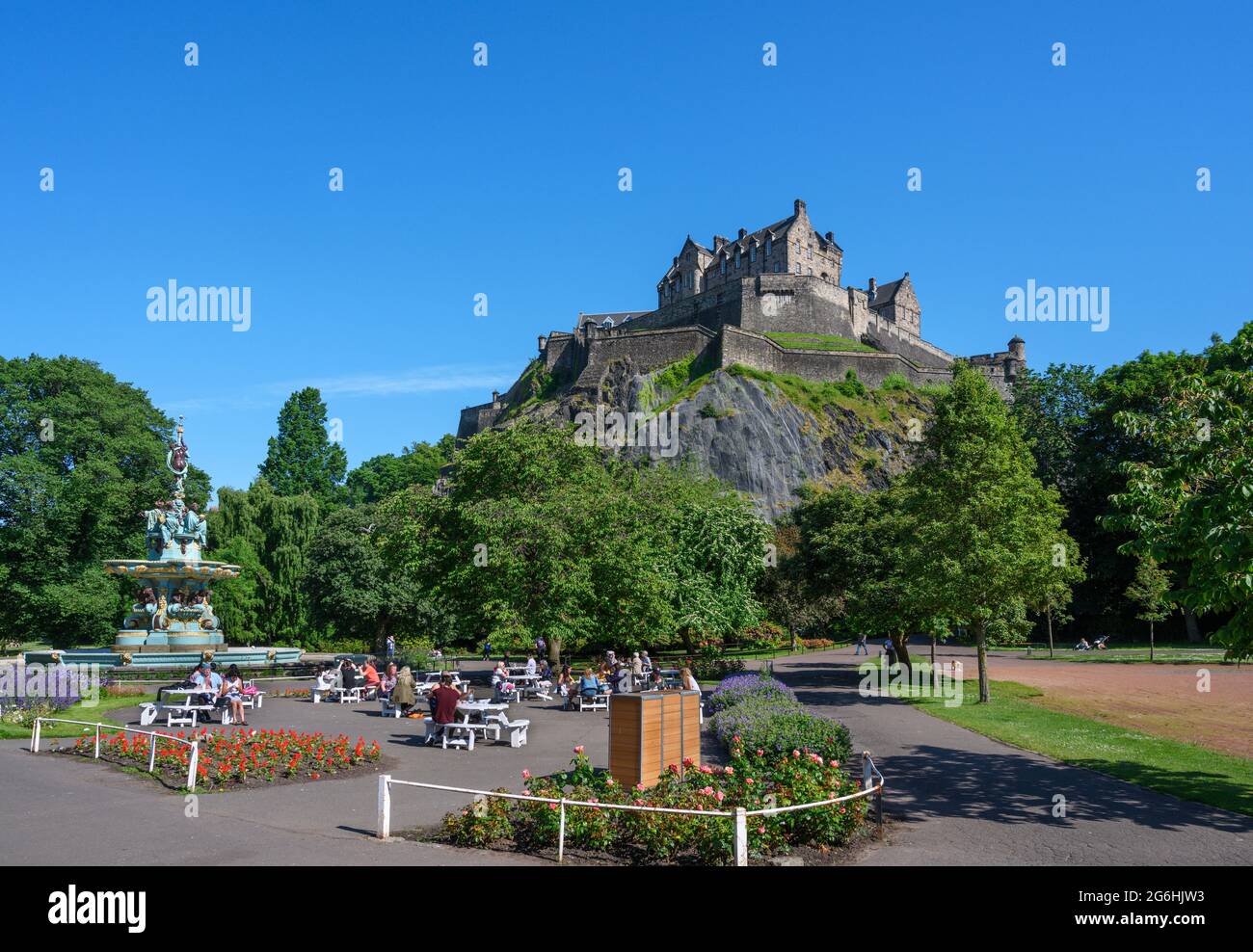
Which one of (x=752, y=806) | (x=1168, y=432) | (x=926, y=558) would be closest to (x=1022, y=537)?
(x=926, y=558)

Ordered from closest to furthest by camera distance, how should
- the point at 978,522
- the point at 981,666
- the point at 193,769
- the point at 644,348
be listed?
the point at 193,769 → the point at 981,666 → the point at 978,522 → the point at 644,348

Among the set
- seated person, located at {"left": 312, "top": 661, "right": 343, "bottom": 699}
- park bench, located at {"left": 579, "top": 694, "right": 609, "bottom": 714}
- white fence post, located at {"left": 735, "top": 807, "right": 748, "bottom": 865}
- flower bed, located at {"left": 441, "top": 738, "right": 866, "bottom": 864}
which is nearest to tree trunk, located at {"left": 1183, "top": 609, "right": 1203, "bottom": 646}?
park bench, located at {"left": 579, "top": 694, "right": 609, "bottom": 714}

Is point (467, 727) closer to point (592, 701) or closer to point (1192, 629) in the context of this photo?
point (592, 701)

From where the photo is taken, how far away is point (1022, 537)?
84.7 feet

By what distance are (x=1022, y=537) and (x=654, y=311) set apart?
294ft

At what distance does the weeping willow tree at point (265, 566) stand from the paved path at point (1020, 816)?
140ft

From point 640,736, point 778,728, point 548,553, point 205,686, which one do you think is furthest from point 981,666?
point 205,686

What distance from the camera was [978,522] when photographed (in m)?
27.0

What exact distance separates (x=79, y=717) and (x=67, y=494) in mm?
28740

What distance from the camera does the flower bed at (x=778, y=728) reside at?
13.2 m

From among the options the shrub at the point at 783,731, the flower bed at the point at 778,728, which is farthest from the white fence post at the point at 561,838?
the shrub at the point at 783,731

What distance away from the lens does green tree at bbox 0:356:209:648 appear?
139 feet

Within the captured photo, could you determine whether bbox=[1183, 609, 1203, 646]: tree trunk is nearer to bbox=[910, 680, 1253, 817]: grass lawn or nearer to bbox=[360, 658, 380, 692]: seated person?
bbox=[910, 680, 1253, 817]: grass lawn
